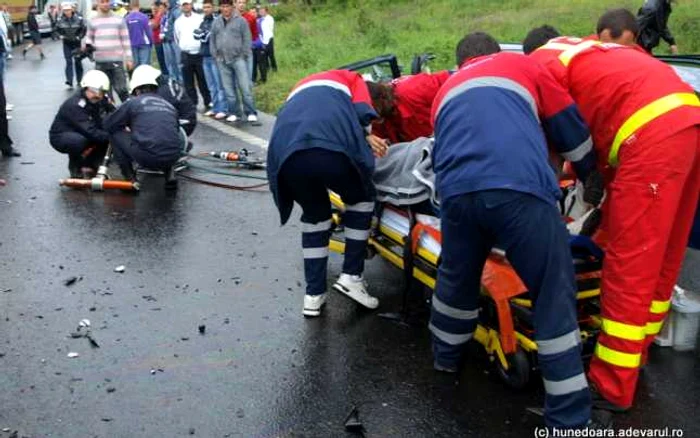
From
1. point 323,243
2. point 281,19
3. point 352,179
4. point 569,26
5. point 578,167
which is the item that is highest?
point 578,167

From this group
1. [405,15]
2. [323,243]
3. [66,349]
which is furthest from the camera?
[405,15]

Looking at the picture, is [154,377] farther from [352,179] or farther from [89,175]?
[89,175]

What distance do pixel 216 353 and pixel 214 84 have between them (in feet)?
29.6

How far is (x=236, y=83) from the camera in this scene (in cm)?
1252

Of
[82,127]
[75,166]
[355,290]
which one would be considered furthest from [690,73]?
[75,166]

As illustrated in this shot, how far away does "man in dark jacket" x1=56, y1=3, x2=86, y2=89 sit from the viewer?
16.7m

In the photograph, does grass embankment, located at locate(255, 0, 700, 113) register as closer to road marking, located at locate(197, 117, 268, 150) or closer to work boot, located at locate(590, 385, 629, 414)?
road marking, located at locate(197, 117, 268, 150)

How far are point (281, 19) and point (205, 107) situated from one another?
73.3 ft

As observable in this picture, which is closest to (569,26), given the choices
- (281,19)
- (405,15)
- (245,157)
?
(405,15)

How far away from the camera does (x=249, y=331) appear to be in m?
4.88

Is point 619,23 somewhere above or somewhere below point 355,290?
above

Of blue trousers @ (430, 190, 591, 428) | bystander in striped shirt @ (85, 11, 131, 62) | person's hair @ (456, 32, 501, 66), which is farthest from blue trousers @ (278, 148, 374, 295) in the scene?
bystander in striped shirt @ (85, 11, 131, 62)

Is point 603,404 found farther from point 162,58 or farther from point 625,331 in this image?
point 162,58

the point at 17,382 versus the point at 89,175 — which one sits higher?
the point at 17,382
